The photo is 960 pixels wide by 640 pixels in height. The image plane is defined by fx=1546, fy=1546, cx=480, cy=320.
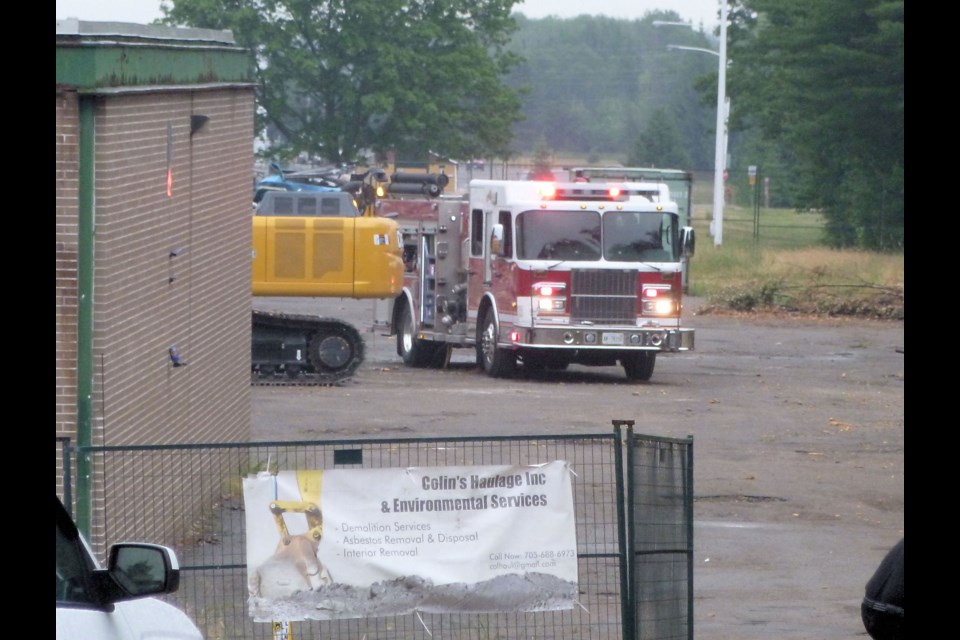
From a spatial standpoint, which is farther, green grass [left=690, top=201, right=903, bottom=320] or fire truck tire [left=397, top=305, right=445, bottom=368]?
green grass [left=690, top=201, right=903, bottom=320]

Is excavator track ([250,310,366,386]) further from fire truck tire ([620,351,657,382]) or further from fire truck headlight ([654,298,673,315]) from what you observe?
fire truck headlight ([654,298,673,315])

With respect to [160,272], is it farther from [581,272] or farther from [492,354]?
[492,354]

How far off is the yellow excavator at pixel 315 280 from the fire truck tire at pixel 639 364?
3.87m

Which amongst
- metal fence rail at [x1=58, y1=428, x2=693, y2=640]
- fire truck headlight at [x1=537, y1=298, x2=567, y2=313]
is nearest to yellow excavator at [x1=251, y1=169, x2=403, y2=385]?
fire truck headlight at [x1=537, y1=298, x2=567, y2=313]

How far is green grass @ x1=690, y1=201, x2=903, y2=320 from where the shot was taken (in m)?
36.6

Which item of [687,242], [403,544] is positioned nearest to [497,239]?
[687,242]

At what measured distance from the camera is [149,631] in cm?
570

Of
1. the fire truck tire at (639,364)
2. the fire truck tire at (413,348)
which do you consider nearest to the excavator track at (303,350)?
the fire truck tire at (413,348)

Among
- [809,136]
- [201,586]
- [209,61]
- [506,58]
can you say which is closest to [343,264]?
[209,61]

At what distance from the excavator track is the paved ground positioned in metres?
0.48

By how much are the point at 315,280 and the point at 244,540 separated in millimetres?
13523

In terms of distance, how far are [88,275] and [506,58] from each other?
65313mm

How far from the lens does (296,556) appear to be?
799 centimetres
